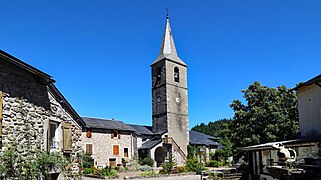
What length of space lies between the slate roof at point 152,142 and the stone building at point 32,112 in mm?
25495

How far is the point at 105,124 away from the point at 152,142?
21.1 ft

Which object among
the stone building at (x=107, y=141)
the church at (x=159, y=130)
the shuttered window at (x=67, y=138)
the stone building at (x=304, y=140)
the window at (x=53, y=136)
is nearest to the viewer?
the window at (x=53, y=136)

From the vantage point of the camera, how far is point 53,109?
34.0 feet

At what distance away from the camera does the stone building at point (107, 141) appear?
110 ft

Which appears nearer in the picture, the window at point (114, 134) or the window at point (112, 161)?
the window at point (112, 161)

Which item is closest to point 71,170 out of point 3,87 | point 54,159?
point 54,159

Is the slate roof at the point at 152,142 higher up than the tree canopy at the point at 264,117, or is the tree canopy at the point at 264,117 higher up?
the tree canopy at the point at 264,117

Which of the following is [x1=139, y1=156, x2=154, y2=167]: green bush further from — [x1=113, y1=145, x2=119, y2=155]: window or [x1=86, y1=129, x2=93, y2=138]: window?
[x1=86, y1=129, x2=93, y2=138]: window

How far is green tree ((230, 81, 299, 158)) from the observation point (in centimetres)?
1975

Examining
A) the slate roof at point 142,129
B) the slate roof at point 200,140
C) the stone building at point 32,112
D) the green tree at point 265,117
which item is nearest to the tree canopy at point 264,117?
the green tree at point 265,117

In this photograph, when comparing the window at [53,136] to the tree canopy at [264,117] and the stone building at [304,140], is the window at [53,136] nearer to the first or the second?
the stone building at [304,140]

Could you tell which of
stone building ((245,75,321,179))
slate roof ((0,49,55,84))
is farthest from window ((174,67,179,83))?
slate roof ((0,49,55,84))

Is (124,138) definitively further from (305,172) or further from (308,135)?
(305,172)

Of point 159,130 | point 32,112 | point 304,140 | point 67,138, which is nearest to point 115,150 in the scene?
point 159,130
